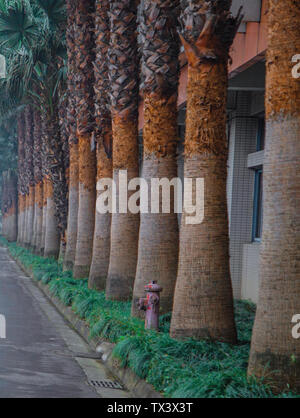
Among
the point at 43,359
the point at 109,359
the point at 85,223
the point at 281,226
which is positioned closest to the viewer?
the point at 281,226

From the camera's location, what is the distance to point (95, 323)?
530 inches

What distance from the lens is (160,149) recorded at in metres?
13.2

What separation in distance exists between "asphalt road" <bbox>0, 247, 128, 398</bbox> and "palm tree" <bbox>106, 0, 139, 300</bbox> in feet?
5.02

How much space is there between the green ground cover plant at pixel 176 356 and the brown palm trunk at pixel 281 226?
0.33m

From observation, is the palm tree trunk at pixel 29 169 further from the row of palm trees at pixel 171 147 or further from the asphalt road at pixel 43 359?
the asphalt road at pixel 43 359

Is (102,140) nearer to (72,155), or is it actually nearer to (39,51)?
(72,155)

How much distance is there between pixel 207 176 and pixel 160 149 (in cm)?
283

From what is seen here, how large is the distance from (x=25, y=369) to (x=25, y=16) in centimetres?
1909

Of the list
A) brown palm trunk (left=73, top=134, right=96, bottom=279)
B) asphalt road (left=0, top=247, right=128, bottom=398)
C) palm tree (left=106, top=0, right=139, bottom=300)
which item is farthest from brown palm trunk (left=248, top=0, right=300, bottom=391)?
brown palm trunk (left=73, top=134, right=96, bottom=279)

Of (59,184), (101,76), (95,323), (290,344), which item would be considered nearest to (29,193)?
(59,184)

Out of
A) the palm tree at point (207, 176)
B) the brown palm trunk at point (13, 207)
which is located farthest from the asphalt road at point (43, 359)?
the brown palm trunk at point (13, 207)

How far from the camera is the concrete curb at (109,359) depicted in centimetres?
881

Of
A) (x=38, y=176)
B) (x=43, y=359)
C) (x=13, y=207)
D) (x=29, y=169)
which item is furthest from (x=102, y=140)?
(x=13, y=207)
